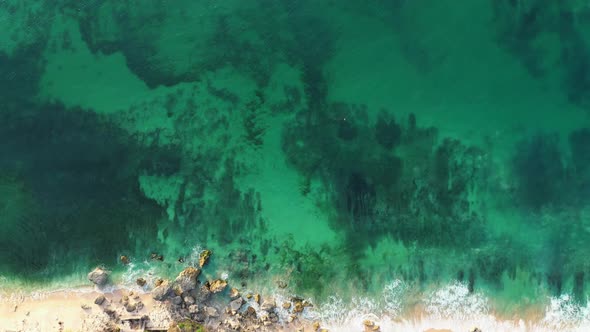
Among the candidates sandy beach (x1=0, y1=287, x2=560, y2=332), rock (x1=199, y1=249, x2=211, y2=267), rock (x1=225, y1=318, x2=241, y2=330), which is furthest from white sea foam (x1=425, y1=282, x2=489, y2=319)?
rock (x1=199, y1=249, x2=211, y2=267)

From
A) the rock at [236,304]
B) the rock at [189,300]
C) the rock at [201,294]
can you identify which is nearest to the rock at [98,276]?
the rock at [189,300]

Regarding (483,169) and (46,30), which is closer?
Answer: (483,169)

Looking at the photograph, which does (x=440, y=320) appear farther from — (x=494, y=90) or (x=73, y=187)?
(x=73, y=187)

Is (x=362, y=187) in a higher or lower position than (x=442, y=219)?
higher

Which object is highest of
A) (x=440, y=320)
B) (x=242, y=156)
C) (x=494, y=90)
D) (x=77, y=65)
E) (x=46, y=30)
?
(x=46, y=30)

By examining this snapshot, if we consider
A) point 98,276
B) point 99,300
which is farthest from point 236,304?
point 98,276

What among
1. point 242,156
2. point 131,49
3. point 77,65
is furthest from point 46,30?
point 242,156

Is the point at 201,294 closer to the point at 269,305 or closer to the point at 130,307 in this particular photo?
the point at 269,305

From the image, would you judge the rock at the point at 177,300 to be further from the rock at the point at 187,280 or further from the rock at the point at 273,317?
the rock at the point at 273,317
